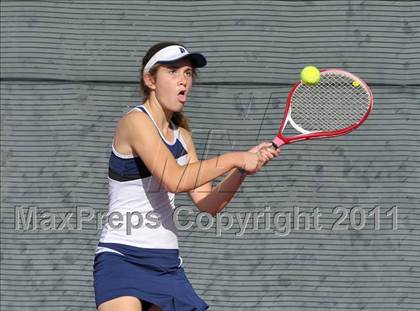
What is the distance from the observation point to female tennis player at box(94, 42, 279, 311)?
10.6ft

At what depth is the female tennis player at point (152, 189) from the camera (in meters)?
3.22

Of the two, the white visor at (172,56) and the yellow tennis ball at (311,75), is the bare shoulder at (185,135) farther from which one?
the yellow tennis ball at (311,75)

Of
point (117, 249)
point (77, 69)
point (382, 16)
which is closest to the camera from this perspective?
point (117, 249)

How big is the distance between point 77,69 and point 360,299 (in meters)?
1.86

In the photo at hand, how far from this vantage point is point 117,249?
10.9 ft

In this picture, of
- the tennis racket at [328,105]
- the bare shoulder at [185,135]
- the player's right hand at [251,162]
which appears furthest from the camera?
the tennis racket at [328,105]

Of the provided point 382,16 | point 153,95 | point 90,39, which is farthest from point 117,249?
point 382,16

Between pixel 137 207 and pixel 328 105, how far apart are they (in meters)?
1.08

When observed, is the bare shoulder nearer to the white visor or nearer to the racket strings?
the white visor

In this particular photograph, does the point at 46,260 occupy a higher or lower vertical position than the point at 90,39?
lower

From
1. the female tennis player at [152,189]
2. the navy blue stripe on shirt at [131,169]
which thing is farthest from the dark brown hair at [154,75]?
the navy blue stripe on shirt at [131,169]

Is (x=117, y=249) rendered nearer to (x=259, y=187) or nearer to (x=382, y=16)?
(x=259, y=187)

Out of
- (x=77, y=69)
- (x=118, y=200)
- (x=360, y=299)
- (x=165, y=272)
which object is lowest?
(x=360, y=299)

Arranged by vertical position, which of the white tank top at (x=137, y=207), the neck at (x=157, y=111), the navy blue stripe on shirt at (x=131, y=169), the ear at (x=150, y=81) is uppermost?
the ear at (x=150, y=81)
